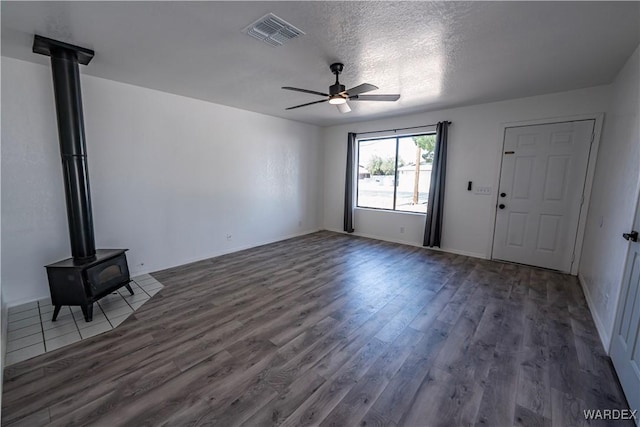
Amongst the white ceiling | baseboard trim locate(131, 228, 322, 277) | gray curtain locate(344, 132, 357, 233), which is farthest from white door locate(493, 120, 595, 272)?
baseboard trim locate(131, 228, 322, 277)

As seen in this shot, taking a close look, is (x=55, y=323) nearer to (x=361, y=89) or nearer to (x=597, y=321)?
(x=361, y=89)

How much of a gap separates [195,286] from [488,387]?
317cm

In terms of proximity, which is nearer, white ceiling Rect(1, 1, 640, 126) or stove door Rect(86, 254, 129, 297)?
white ceiling Rect(1, 1, 640, 126)

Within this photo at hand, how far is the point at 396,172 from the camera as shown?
5598 millimetres

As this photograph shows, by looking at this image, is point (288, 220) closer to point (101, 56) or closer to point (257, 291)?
point (257, 291)

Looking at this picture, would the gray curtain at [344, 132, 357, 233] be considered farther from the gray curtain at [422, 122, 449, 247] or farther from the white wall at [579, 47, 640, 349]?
the white wall at [579, 47, 640, 349]

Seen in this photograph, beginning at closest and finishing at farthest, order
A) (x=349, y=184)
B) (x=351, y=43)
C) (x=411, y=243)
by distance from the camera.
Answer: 1. (x=351, y=43)
2. (x=411, y=243)
3. (x=349, y=184)

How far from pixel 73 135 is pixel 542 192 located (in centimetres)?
594

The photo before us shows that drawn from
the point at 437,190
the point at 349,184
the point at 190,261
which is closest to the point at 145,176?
the point at 190,261

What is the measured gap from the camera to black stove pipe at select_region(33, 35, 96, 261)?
2408mm

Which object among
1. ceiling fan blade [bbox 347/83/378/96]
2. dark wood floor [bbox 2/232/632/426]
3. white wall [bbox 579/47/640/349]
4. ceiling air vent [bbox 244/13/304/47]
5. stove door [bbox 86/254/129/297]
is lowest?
dark wood floor [bbox 2/232/632/426]

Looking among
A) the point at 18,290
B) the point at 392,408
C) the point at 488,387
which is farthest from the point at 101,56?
the point at 488,387

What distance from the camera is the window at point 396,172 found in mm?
5195

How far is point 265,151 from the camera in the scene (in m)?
5.20
